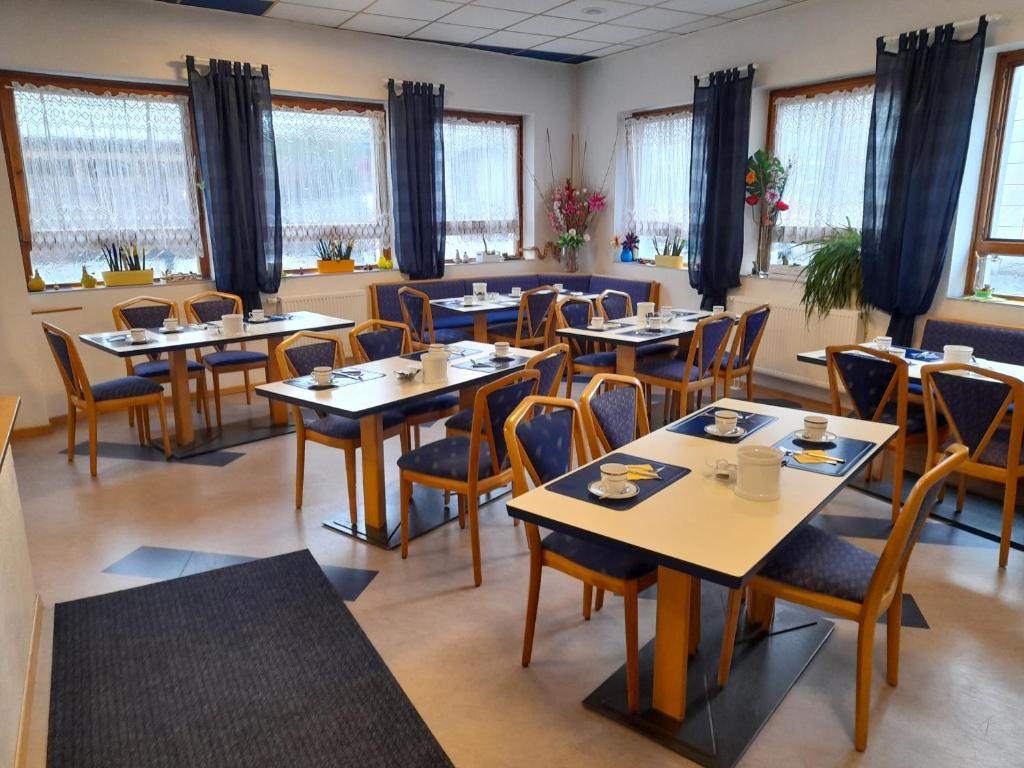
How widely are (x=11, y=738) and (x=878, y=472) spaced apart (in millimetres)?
3757

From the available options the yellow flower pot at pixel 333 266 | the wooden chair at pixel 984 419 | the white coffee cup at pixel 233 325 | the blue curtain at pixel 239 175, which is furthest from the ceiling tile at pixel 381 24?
the wooden chair at pixel 984 419

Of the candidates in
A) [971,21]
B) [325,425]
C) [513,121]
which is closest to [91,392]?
[325,425]

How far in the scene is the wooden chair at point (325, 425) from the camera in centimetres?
329

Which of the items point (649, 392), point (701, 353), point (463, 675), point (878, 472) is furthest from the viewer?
point (649, 392)

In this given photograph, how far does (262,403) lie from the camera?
17.9 ft

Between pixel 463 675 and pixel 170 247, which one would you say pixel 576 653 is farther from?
pixel 170 247

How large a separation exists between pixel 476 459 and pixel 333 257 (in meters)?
4.00

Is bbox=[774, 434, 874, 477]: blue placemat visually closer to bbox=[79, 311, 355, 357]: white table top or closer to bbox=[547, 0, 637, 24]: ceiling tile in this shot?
bbox=[79, 311, 355, 357]: white table top

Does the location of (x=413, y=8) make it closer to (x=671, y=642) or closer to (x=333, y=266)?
(x=333, y=266)

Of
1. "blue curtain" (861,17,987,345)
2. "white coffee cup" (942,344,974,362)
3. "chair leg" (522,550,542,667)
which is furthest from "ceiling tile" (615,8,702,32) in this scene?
"chair leg" (522,550,542,667)

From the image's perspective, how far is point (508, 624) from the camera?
2.55 m

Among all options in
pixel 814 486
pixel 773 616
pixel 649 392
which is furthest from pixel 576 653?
pixel 649 392

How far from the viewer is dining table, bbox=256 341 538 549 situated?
295 centimetres

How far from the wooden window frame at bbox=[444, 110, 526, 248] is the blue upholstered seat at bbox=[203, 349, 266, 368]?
317cm
